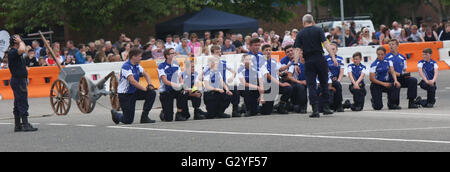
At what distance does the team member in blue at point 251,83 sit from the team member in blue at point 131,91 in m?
1.76

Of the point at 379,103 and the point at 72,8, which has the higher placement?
the point at 72,8

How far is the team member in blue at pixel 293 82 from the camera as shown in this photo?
16078 millimetres

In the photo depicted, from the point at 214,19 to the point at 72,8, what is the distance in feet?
18.2

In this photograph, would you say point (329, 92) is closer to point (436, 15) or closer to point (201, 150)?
point (201, 150)

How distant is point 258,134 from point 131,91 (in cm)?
370

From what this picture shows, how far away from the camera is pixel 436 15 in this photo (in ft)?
237

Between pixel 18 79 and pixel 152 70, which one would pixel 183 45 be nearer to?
pixel 152 70

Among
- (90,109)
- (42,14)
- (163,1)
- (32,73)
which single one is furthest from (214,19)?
(90,109)

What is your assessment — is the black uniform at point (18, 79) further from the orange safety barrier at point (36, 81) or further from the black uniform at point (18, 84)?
the orange safety barrier at point (36, 81)

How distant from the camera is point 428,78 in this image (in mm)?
17344

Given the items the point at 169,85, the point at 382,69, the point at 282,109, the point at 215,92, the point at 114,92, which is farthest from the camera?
the point at 114,92

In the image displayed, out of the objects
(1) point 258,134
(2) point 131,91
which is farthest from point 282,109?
(1) point 258,134

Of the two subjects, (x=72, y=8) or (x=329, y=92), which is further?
(x=72, y=8)

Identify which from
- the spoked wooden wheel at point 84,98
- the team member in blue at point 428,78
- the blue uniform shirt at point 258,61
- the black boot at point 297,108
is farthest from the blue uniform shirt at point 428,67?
the spoked wooden wheel at point 84,98
